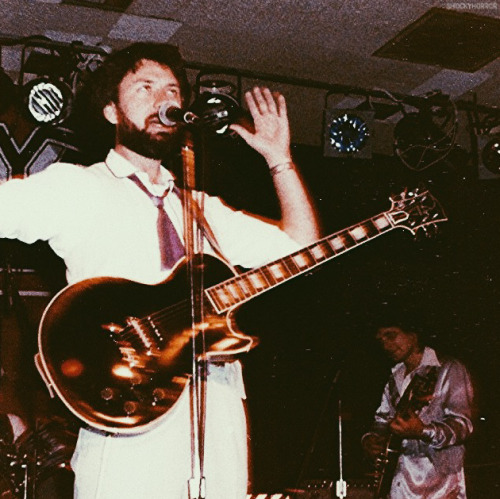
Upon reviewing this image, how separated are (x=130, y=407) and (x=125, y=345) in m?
0.18

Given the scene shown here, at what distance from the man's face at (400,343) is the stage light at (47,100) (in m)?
2.28

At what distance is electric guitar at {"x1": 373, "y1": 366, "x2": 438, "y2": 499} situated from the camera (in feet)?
11.9

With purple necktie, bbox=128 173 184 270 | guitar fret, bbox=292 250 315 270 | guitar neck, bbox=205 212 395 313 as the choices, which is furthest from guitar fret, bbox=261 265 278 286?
purple necktie, bbox=128 173 184 270

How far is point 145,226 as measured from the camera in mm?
1933

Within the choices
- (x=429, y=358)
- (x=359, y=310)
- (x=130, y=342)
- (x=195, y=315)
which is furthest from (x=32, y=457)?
(x=359, y=310)

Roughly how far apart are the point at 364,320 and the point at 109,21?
2828 mm

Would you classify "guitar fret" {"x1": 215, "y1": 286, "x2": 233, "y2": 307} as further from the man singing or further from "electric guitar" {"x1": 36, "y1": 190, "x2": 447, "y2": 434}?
the man singing

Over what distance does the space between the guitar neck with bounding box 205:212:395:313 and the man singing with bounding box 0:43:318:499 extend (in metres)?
0.05

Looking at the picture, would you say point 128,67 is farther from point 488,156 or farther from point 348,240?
point 488,156

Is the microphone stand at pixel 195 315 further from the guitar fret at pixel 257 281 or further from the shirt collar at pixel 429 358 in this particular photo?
the shirt collar at pixel 429 358

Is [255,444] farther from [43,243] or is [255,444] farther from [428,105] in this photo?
[428,105]

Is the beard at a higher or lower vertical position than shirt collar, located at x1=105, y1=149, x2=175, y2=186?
higher

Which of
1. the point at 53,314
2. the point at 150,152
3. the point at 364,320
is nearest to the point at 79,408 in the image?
the point at 53,314

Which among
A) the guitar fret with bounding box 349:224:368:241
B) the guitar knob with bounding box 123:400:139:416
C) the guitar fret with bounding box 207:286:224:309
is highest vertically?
the guitar fret with bounding box 349:224:368:241
